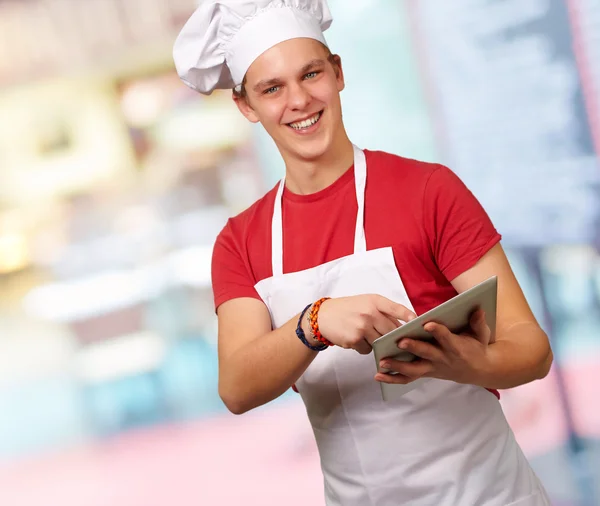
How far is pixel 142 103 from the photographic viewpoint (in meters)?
4.49

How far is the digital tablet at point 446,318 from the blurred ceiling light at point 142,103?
336cm

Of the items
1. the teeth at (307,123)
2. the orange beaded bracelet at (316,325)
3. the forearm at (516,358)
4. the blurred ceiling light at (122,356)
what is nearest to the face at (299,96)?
the teeth at (307,123)

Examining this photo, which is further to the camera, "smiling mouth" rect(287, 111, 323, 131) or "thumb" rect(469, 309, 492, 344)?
"smiling mouth" rect(287, 111, 323, 131)

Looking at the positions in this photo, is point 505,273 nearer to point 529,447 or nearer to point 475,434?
point 475,434

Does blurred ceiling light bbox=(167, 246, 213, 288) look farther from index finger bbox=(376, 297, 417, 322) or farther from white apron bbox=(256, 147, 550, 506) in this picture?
index finger bbox=(376, 297, 417, 322)

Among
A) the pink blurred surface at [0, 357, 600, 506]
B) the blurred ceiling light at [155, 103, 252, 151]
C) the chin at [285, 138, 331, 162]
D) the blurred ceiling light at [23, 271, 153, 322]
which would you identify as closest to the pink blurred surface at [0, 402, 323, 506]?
the pink blurred surface at [0, 357, 600, 506]

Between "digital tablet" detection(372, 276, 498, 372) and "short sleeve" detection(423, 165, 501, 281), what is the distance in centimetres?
22

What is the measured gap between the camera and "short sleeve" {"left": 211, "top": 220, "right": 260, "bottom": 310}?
1754 millimetres

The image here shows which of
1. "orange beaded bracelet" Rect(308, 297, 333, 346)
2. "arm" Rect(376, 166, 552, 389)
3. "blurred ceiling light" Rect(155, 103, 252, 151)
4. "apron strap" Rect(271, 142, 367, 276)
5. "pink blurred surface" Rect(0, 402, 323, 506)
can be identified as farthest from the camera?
"blurred ceiling light" Rect(155, 103, 252, 151)

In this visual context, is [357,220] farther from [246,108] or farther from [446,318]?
[446,318]

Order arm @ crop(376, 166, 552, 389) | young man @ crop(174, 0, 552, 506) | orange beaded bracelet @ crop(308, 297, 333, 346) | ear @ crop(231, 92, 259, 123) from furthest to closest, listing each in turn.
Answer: ear @ crop(231, 92, 259, 123) → young man @ crop(174, 0, 552, 506) → orange beaded bracelet @ crop(308, 297, 333, 346) → arm @ crop(376, 166, 552, 389)

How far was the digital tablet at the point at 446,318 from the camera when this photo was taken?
4.07ft

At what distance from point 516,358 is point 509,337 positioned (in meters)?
0.05

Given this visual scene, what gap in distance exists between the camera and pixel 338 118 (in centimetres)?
171
